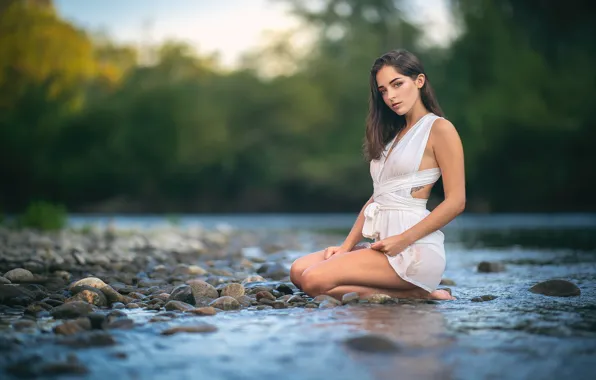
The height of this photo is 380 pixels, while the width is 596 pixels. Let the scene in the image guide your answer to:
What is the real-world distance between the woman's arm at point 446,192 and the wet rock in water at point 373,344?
105 centimetres

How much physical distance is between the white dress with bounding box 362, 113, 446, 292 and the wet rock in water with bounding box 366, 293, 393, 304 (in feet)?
0.43

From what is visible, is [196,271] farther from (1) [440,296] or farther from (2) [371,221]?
(1) [440,296]

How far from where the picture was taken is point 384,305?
3318 mm

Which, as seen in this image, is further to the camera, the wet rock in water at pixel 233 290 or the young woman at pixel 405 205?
the wet rock in water at pixel 233 290

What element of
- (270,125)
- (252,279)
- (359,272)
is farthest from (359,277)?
(270,125)

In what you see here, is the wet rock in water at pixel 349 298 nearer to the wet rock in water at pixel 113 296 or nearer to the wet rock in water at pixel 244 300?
the wet rock in water at pixel 244 300

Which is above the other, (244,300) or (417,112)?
(417,112)

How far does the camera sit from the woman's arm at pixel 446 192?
10.9 ft

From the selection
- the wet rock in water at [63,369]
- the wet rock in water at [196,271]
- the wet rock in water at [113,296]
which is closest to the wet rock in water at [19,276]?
the wet rock in water at [113,296]

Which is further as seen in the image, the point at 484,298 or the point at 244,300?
the point at 484,298

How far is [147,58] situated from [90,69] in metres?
5.98

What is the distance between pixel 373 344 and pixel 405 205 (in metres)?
1.27

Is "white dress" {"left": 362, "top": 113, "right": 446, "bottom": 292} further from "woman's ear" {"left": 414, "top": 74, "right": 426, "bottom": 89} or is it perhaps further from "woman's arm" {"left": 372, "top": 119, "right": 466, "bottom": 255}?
"woman's ear" {"left": 414, "top": 74, "right": 426, "bottom": 89}

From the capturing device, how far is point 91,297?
3324mm
